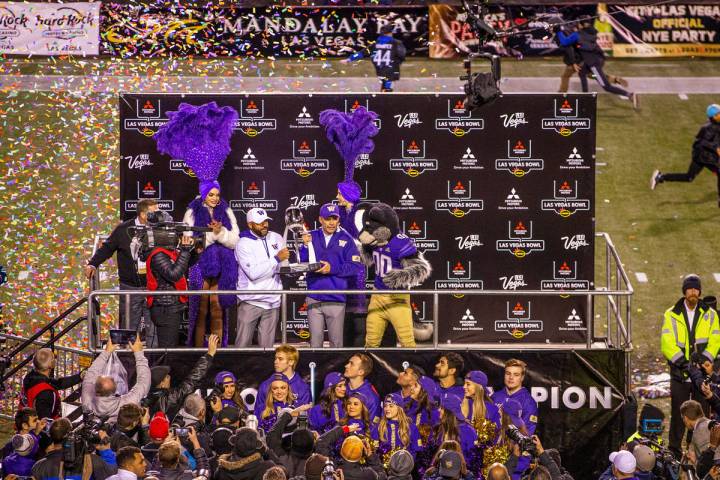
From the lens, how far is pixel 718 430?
12391 mm

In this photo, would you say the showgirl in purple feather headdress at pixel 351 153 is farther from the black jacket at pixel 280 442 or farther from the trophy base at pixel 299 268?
the black jacket at pixel 280 442

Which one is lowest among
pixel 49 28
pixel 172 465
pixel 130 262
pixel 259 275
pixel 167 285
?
pixel 172 465

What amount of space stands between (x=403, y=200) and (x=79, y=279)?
744cm

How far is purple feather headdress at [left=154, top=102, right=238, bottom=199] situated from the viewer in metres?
16.7

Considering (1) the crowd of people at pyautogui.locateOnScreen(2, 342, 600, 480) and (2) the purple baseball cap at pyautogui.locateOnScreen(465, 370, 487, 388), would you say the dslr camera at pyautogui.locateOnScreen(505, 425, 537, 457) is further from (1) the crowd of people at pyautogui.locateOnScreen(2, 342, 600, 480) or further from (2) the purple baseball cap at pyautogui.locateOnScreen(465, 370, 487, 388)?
(2) the purple baseball cap at pyautogui.locateOnScreen(465, 370, 487, 388)

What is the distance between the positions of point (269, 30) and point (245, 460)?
19707 mm

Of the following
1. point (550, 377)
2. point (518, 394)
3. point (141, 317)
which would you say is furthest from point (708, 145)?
point (141, 317)

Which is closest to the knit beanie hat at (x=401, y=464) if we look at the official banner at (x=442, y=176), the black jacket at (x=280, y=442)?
the black jacket at (x=280, y=442)

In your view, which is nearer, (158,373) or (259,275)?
(158,373)

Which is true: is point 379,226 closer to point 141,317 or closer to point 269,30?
point 141,317

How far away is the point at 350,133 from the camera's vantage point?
1683cm

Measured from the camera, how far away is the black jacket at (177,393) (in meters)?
14.3

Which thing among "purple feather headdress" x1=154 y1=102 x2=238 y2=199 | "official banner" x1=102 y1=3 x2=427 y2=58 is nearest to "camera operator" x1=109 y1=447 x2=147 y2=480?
"purple feather headdress" x1=154 y1=102 x2=238 y2=199

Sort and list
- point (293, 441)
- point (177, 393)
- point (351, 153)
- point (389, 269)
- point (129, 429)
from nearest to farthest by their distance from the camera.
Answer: point (293, 441)
point (129, 429)
point (177, 393)
point (389, 269)
point (351, 153)
